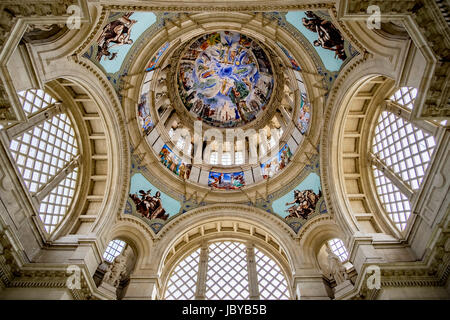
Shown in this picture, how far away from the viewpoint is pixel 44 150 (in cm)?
1288

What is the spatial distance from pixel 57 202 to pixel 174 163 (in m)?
7.23

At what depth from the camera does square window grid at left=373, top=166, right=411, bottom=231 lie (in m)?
12.9

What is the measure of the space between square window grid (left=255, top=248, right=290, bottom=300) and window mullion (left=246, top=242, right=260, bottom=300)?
10.3 inches

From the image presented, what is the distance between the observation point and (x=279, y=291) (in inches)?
604

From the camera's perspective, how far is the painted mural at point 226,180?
62.7ft

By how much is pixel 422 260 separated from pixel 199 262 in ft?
35.2

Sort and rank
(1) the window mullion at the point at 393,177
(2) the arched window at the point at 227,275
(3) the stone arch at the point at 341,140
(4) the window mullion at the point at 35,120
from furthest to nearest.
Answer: (2) the arched window at the point at 227,275, (3) the stone arch at the point at 341,140, (1) the window mullion at the point at 393,177, (4) the window mullion at the point at 35,120

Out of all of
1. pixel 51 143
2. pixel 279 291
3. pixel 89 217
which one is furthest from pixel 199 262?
pixel 51 143

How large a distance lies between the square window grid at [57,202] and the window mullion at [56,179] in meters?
0.34

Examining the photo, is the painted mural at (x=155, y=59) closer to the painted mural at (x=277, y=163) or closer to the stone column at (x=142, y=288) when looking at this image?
the painted mural at (x=277, y=163)

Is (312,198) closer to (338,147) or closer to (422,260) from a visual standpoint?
(338,147)

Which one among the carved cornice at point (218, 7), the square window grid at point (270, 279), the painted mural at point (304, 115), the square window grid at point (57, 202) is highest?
the painted mural at point (304, 115)

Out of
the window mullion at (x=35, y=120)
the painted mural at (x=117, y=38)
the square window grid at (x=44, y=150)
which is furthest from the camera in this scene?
the painted mural at (x=117, y=38)

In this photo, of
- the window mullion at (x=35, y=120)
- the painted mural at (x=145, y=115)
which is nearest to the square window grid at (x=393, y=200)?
the painted mural at (x=145, y=115)
